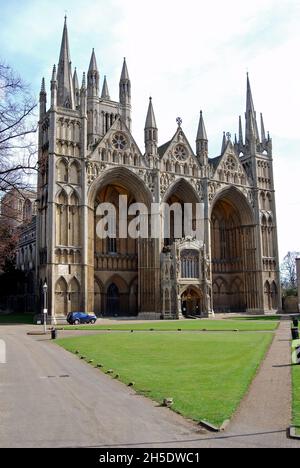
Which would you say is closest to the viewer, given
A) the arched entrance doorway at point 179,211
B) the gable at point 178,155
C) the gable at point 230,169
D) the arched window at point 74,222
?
the arched window at point 74,222

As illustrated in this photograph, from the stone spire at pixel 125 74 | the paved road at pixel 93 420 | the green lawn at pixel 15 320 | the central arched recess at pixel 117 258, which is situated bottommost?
the paved road at pixel 93 420

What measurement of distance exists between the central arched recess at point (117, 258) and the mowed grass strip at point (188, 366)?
35477 millimetres

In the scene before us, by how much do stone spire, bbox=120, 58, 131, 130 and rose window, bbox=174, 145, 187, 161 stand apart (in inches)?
813

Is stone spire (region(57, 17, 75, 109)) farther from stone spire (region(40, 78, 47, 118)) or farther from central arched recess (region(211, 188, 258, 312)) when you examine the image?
central arched recess (region(211, 188, 258, 312))

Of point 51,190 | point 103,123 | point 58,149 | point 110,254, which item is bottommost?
point 110,254

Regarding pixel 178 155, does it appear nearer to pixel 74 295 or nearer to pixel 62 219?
pixel 62 219

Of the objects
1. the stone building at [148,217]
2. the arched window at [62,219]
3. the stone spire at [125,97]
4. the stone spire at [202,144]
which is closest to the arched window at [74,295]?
the stone building at [148,217]

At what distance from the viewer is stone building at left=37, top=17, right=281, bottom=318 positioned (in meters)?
56.9

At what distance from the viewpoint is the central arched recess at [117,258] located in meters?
64.1

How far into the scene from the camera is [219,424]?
9.73 m

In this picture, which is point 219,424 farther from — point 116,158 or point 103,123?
point 103,123

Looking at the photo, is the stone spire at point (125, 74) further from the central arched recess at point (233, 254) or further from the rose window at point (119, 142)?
the central arched recess at point (233, 254)

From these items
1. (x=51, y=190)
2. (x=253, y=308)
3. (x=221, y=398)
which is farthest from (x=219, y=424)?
(x=253, y=308)

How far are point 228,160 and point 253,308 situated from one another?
23352mm
